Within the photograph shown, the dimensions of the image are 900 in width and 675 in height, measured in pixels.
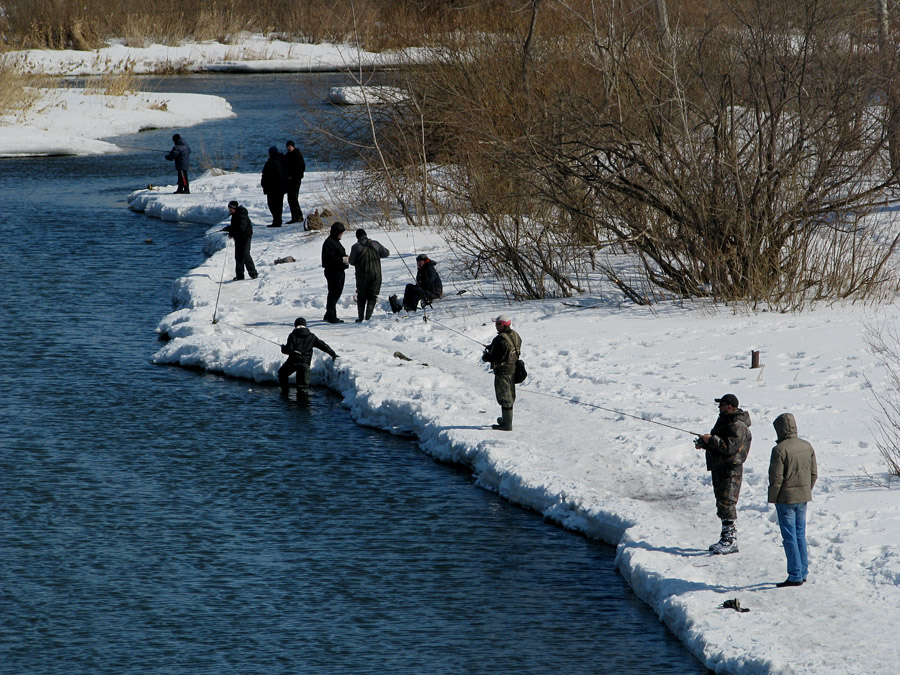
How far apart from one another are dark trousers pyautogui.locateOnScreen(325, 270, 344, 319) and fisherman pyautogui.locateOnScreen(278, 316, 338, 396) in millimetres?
2320

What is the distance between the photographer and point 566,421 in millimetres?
13242

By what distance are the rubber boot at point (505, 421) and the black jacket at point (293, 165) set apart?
11806mm

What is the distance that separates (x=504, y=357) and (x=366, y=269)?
18.5ft

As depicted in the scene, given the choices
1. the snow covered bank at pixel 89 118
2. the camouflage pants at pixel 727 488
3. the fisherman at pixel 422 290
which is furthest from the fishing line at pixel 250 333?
the snow covered bank at pixel 89 118

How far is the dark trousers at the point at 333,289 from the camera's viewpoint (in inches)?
695

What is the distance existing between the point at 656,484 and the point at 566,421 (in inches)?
83.9

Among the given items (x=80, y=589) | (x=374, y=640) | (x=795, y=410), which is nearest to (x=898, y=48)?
(x=795, y=410)

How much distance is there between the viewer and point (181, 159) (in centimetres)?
2964

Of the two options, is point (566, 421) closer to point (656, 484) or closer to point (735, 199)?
point (656, 484)

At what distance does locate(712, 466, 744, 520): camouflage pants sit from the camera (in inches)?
367

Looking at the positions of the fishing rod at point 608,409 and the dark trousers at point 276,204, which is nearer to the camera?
the fishing rod at point 608,409

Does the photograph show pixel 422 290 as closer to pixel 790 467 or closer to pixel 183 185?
pixel 790 467

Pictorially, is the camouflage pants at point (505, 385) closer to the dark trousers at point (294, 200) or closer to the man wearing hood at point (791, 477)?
the man wearing hood at point (791, 477)

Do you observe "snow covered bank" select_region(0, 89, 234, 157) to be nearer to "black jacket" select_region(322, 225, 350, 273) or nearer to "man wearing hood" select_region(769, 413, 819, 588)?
"black jacket" select_region(322, 225, 350, 273)
